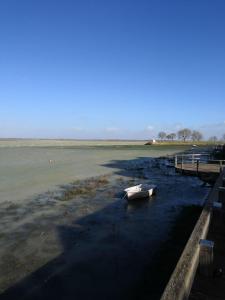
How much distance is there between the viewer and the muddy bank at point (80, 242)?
959 centimetres

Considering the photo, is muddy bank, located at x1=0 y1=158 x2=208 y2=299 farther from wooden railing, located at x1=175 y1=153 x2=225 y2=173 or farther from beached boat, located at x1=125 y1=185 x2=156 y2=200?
wooden railing, located at x1=175 y1=153 x2=225 y2=173

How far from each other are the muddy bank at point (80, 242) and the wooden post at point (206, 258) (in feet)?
8.59

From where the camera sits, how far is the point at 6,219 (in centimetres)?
1745

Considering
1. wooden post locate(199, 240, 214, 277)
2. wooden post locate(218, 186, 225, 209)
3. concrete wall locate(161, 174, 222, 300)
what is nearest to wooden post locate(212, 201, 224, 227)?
wooden post locate(218, 186, 225, 209)

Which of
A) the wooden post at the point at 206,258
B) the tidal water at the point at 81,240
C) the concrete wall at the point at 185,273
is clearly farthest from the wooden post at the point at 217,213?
the wooden post at the point at 206,258

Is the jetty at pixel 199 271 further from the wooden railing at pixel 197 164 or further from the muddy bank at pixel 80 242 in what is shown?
the wooden railing at pixel 197 164

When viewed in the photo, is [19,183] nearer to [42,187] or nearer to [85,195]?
[42,187]

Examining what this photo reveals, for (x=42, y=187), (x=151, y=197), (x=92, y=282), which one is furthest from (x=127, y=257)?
(x=42, y=187)

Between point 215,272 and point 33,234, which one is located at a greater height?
point 215,272

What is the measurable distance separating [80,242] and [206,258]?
6959 mm

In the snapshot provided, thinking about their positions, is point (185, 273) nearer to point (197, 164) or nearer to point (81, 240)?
point (81, 240)

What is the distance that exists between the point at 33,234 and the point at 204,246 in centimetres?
939

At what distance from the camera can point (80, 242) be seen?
13.3 meters

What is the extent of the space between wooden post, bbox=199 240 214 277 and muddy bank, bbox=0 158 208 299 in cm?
262
